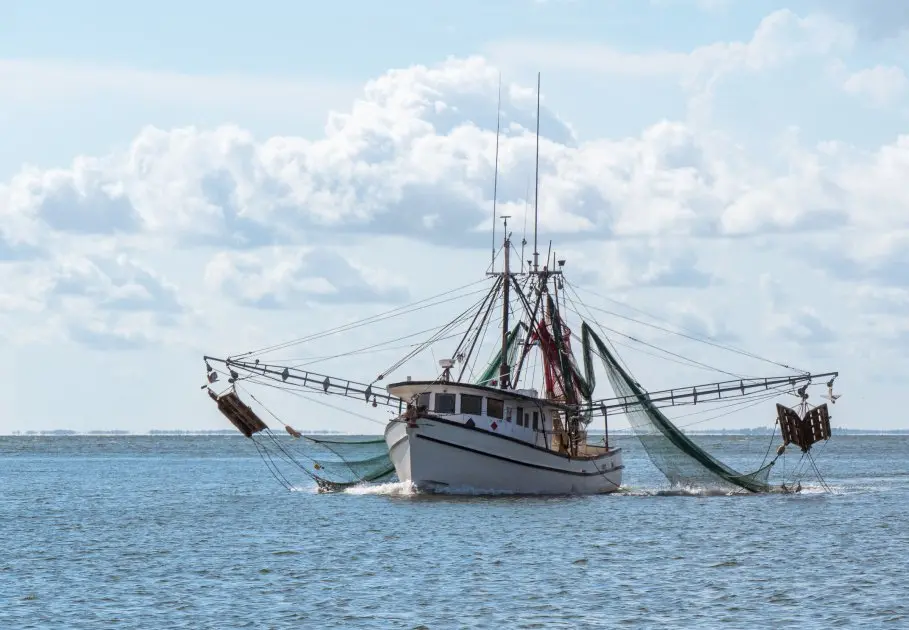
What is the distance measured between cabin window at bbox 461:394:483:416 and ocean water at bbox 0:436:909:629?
3342 millimetres

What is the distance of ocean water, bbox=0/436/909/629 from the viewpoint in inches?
1176

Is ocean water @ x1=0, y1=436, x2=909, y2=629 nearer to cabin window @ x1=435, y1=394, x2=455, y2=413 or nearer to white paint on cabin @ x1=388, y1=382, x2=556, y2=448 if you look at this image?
white paint on cabin @ x1=388, y1=382, x2=556, y2=448

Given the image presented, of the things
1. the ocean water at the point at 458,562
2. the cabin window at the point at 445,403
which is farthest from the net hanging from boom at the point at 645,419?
the cabin window at the point at 445,403

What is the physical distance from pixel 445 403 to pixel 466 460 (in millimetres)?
2227

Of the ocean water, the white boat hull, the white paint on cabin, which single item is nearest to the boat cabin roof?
the white paint on cabin

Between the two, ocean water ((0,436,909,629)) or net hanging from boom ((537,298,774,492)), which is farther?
net hanging from boom ((537,298,774,492))

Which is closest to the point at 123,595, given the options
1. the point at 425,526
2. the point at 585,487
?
the point at 425,526

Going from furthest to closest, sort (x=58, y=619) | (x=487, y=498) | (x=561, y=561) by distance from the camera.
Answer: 1. (x=487, y=498)
2. (x=561, y=561)
3. (x=58, y=619)

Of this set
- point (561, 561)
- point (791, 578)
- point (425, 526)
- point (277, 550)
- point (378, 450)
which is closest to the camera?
point (791, 578)

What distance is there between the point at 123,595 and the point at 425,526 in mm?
14863

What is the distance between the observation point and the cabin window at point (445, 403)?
175ft

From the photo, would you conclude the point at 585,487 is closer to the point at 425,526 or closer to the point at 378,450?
the point at 378,450

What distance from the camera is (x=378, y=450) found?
65.5m

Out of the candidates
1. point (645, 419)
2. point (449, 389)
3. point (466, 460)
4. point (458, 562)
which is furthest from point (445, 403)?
point (458, 562)
